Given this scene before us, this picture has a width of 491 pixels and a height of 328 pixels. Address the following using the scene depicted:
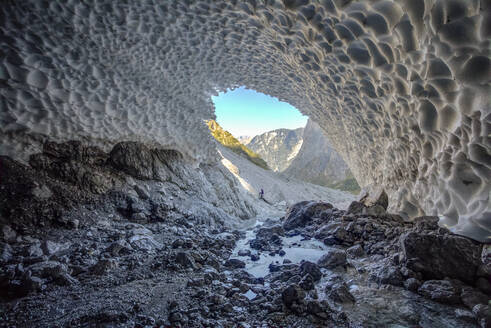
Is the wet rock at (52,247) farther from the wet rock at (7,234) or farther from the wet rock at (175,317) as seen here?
the wet rock at (175,317)

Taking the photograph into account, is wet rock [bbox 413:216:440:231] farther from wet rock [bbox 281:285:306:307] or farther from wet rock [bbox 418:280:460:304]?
wet rock [bbox 281:285:306:307]

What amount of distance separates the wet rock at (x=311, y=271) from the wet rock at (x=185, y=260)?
1.58 meters

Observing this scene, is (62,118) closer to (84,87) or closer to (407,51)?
(84,87)

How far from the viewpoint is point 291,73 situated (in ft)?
19.6

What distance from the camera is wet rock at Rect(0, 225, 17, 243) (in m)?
3.39

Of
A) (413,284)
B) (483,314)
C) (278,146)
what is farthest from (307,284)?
(278,146)

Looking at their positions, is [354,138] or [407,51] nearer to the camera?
[407,51]

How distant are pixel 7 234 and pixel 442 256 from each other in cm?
595

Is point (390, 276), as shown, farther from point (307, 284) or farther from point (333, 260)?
point (307, 284)

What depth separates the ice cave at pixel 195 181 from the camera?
2.22 m

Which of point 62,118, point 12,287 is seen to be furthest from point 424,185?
point 62,118

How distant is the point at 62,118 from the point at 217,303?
203 inches

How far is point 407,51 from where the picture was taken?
8.46 ft

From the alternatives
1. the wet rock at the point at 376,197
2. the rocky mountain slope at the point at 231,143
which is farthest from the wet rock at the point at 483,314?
the rocky mountain slope at the point at 231,143
